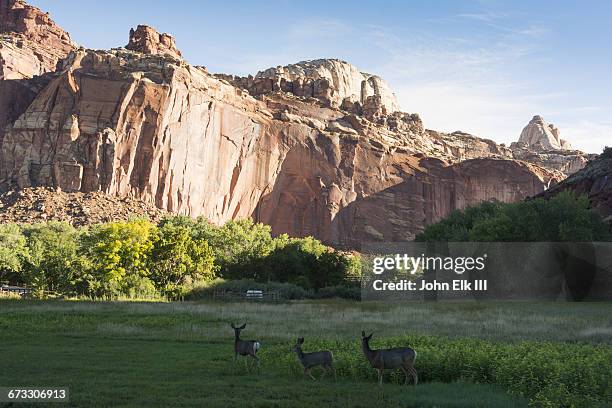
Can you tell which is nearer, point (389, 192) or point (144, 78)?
point (144, 78)

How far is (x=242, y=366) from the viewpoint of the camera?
54.2ft

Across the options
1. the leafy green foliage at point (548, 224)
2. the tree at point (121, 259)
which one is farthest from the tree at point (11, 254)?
the leafy green foliage at point (548, 224)

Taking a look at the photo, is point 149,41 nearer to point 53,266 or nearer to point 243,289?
point 243,289

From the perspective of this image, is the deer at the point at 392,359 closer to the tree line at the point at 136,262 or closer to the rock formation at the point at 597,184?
the tree line at the point at 136,262

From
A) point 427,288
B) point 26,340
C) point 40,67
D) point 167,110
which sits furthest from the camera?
point 40,67

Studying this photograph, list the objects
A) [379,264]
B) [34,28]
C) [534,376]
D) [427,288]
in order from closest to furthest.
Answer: [534,376] → [427,288] → [379,264] → [34,28]

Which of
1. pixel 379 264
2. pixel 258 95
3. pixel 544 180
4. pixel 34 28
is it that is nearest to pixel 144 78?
pixel 258 95

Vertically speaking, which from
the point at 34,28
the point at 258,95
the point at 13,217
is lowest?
the point at 13,217

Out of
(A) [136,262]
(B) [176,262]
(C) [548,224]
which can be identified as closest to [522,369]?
(C) [548,224]

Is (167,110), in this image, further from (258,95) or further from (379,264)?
(379,264)

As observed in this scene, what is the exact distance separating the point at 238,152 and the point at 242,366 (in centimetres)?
10286

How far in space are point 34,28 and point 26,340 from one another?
167370 mm

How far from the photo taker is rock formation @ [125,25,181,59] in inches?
5536

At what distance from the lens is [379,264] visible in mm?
79562
